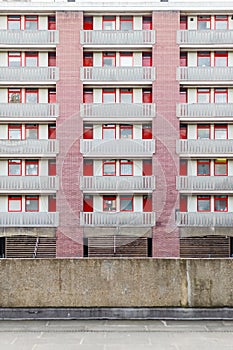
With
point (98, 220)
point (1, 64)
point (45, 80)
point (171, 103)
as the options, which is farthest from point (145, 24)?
point (98, 220)

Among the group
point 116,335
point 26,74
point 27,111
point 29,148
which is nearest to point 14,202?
point 29,148

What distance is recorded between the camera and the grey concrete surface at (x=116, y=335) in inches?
340

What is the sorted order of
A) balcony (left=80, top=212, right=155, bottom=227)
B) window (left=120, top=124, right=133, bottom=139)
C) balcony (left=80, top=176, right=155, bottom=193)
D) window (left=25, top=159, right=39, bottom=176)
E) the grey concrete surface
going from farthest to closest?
window (left=120, top=124, right=133, bottom=139) < window (left=25, top=159, right=39, bottom=176) < balcony (left=80, top=176, right=155, bottom=193) < balcony (left=80, top=212, right=155, bottom=227) < the grey concrete surface

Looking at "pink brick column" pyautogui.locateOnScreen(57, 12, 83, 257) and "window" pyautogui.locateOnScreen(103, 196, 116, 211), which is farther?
"window" pyautogui.locateOnScreen(103, 196, 116, 211)

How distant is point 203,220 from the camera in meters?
30.2

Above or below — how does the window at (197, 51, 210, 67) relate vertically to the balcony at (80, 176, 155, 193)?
above

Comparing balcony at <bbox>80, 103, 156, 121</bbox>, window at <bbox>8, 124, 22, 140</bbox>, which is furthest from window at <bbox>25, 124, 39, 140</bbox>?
balcony at <bbox>80, 103, 156, 121</bbox>

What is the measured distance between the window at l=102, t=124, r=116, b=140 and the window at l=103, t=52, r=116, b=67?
14.5 feet

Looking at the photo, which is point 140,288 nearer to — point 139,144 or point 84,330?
point 84,330

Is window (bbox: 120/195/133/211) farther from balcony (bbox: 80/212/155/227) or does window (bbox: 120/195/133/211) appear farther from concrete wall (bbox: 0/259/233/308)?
concrete wall (bbox: 0/259/233/308)

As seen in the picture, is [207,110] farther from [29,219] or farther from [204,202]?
[29,219]

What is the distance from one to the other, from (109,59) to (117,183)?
892cm

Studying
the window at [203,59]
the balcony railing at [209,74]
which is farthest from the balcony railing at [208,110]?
the window at [203,59]

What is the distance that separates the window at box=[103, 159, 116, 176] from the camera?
31.0 meters
